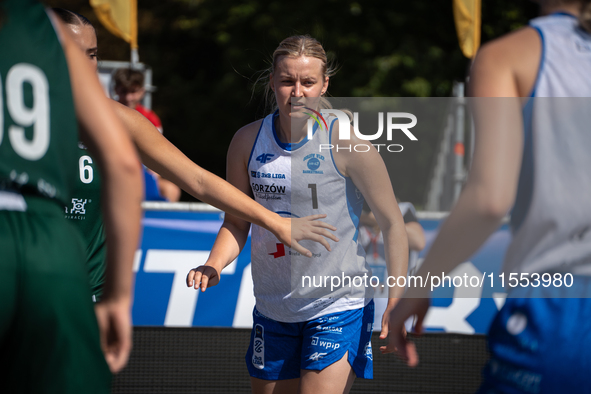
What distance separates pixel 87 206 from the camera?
279cm

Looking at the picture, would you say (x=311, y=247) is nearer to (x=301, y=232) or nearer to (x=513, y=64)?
(x=301, y=232)

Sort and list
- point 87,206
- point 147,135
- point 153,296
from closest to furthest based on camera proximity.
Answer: point 147,135 → point 87,206 → point 153,296

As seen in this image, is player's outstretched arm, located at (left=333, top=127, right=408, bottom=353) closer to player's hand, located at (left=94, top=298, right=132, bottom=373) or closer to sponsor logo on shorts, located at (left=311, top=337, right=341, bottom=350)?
sponsor logo on shorts, located at (left=311, top=337, right=341, bottom=350)

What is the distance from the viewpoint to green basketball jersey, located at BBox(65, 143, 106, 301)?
9.11 feet

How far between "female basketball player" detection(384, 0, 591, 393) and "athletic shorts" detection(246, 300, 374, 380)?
1482mm

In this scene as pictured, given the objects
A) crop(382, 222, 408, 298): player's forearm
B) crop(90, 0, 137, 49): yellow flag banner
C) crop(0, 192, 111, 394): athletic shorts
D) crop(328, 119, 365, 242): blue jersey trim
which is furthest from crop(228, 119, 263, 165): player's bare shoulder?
crop(90, 0, 137, 49): yellow flag banner

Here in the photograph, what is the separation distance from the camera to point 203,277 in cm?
287

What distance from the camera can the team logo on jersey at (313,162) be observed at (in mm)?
3030

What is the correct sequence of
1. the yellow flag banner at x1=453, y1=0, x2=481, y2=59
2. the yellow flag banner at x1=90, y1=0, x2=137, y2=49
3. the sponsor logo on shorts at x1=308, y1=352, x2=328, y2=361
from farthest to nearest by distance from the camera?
the yellow flag banner at x1=90, y1=0, x2=137, y2=49 → the yellow flag banner at x1=453, y1=0, x2=481, y2=59 → the sponsor logo on shorts at x1=308, y1=352, x2=328, y2=361

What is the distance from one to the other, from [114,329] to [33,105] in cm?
56

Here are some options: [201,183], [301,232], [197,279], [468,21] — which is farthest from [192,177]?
[468,21]

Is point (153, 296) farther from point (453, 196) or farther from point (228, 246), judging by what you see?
point (453, 196)

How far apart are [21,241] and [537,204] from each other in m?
1.15

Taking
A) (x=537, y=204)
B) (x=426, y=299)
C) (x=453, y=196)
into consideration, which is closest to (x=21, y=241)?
(x=426, y=299)
